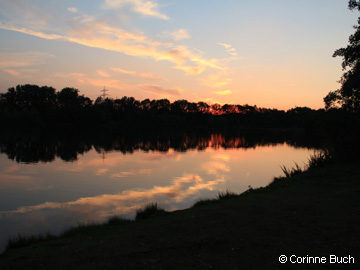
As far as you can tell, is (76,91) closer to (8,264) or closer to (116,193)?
(116,193)

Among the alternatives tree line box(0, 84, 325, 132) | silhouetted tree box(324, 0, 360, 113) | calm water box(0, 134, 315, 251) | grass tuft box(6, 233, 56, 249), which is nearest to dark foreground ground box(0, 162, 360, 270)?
grass tuft box(6, 233, 56, 249)

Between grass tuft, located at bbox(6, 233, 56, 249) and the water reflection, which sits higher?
the water reflection

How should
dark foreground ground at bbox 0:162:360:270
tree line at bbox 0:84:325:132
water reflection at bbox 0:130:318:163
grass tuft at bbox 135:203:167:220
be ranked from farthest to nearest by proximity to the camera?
tree line at bbox 0:84:325:132, water reflection at bbox 0:130:318:163, grass tuft at bbox 135:203:167:220, dark foreground ground at bbox 0:162:360:270

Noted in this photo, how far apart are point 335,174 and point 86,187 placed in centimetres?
1250

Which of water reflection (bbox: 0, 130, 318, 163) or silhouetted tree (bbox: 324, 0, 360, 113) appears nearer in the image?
silhouetted tree (bbox: 324, 0, 360, 113)

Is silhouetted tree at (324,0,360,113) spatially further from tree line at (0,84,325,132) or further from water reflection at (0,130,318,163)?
tree line at (0,84,325,132)

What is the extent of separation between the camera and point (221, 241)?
6500 mm

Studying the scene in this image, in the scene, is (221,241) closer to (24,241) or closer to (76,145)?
(24,241)

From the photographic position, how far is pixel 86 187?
16453mm

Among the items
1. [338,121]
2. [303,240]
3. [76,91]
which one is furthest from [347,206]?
[76,91]

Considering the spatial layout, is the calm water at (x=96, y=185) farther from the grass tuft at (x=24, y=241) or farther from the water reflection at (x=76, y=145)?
the water reflection at (x=76, y=145)

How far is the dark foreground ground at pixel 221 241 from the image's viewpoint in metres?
5.52

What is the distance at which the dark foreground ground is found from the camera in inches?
217

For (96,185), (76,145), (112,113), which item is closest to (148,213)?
(96,185)
